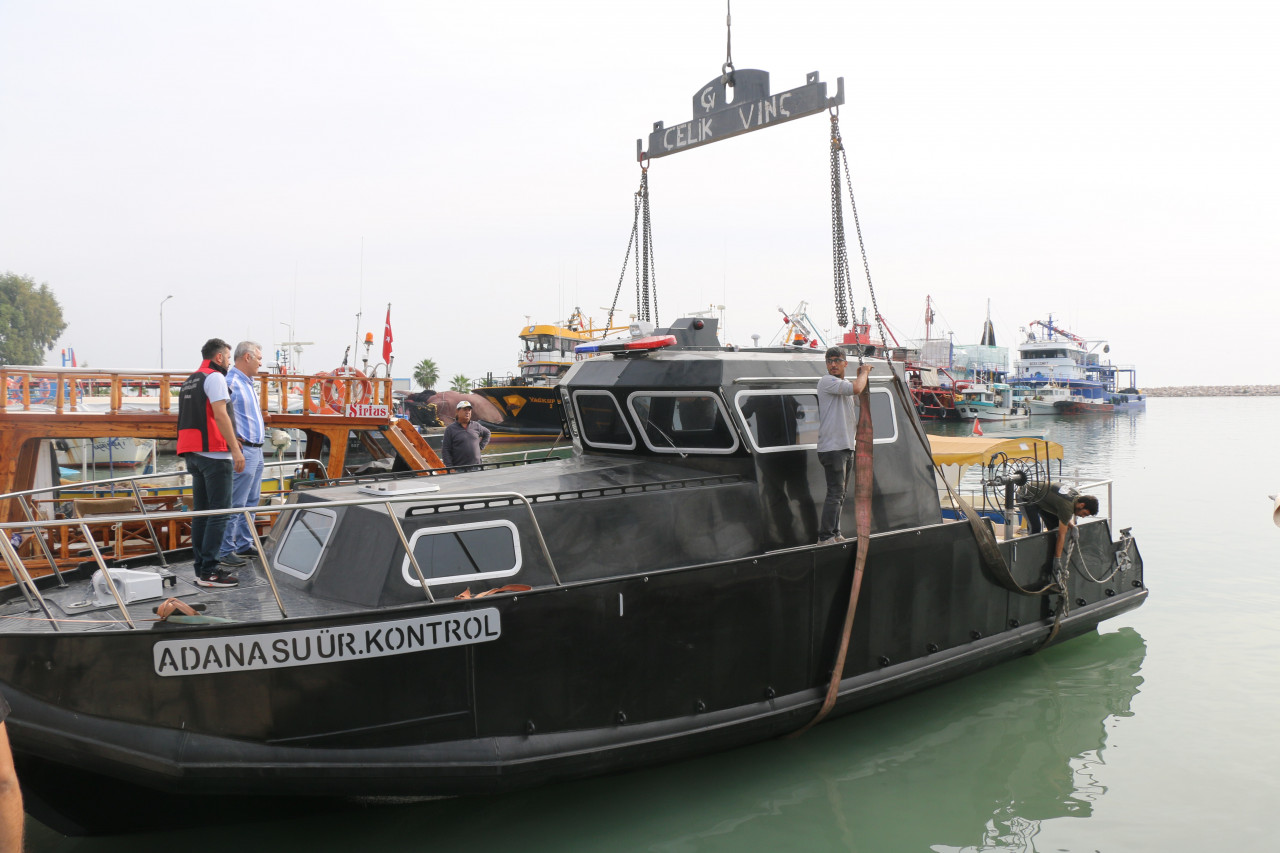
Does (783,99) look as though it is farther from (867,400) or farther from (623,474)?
(623,474)

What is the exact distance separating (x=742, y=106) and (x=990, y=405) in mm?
61314

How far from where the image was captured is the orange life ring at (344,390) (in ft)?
49.1

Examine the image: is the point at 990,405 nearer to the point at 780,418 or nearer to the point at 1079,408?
the point at 1079,408

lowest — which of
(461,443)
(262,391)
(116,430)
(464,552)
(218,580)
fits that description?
(218,580)

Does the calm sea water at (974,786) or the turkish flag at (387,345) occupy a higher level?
the turkish flag at (387,345)

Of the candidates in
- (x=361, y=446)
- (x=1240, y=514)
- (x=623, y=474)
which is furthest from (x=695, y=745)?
(x=361, y=446)

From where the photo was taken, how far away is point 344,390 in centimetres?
1562

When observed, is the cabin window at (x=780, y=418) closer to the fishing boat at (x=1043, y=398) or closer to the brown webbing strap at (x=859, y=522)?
the brown webbing strap at (x=859, y=522)

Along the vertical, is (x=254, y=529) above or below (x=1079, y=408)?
above

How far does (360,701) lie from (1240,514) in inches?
811

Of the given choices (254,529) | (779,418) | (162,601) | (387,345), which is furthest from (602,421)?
(387,345)

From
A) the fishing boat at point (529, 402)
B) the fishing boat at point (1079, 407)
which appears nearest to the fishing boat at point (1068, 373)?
the fishing boat at point (1079, 407)

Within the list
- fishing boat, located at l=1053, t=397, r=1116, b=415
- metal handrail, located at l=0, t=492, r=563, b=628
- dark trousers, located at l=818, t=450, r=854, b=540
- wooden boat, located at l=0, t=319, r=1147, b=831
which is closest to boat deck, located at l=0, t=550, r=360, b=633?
wooden boat, located at l=0, t=319, r=1147, b=831

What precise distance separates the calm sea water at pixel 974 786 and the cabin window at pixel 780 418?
95.0 inches
